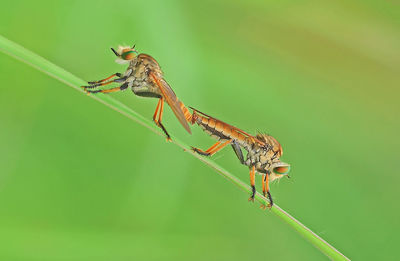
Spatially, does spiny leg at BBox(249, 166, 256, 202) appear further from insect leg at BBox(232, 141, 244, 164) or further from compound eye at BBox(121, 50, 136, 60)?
compound eye at BBox(121, 50, 136, 60)

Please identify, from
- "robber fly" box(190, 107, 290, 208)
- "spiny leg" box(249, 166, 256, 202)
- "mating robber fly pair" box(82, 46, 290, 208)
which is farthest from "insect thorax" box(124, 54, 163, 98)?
"spiny leg" box(249, 166, 256, 202)

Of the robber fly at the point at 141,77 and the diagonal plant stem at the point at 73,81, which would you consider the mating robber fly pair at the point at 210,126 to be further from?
the diagonal plant stem at the point at 73,81

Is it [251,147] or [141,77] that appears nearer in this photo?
[141,77]

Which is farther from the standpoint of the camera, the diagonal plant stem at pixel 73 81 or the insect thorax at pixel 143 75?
the insect thorax at pixel 143 75

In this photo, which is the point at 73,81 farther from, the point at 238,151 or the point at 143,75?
the point at 238,151

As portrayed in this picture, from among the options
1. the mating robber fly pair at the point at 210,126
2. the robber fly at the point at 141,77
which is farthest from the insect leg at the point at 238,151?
A: the robber fly at the point at 141,77

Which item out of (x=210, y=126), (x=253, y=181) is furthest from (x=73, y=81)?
(x=253, y=181)
